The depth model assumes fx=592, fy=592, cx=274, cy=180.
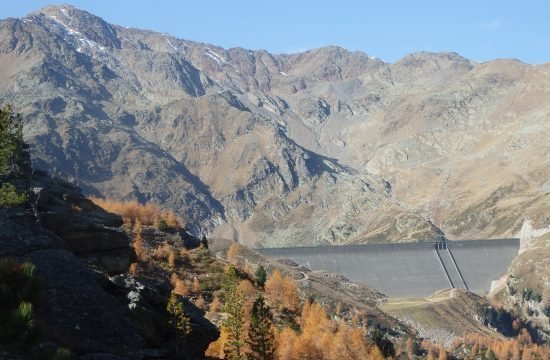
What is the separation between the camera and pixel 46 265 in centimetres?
2552

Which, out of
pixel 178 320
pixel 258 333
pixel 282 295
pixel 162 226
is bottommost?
pixel 258 333

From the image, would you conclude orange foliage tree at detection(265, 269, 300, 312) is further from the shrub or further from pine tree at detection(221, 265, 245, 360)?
pine tree at detection(221, 265, 245, 360)

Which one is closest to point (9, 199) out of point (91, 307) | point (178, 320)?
point (178, 320)

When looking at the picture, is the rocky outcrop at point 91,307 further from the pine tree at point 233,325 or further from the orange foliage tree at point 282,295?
the orange foliage tree at point 282,295

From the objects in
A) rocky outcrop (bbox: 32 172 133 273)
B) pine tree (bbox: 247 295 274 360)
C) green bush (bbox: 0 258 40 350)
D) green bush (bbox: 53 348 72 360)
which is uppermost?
rocky outcrop (bbox: 32 172 133 273)

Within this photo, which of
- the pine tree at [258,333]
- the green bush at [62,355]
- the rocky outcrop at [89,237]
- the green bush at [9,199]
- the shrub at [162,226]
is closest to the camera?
the green bush at [62,355]

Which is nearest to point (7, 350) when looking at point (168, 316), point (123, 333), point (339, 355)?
point (123, 333)

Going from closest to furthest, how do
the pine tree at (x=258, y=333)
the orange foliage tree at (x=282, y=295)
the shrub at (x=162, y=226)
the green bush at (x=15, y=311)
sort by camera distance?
the green bush at (x=15, y=311) < the pine tree at (x=258, y=333) < the orange foliage tree at (x=282, y=295) < the shrub at (x=162, y=226)

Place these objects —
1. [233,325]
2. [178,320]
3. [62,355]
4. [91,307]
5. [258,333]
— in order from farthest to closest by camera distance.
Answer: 1. [258,333]
2. [233,325]
3. [178,320]
4. [91,307]
5. [62,355]

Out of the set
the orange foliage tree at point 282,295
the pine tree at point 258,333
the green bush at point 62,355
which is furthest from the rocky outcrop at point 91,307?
the orange foliage tree at point 282,295

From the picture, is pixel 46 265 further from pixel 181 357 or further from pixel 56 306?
pixel 181 357

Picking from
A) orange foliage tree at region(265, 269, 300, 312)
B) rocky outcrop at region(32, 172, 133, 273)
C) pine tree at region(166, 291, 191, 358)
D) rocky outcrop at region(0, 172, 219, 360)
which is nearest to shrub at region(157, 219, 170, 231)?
orange foliage tree at region(265, 269, 300, 312)

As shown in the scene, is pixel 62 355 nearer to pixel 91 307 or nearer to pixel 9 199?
pixel 91 307

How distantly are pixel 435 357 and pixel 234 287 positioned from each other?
123175 mm
